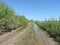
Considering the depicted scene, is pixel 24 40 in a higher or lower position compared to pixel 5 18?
lower

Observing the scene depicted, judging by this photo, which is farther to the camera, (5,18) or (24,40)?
(5,18)

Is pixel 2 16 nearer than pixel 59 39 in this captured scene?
No

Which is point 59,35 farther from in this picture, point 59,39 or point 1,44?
point 1,44

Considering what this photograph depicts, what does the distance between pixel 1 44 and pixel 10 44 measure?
807 millimetres

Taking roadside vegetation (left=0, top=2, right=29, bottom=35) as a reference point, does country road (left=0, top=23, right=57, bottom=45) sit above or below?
below

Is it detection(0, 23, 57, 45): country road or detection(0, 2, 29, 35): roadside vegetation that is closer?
detection(0, 23, 57, 45): country road

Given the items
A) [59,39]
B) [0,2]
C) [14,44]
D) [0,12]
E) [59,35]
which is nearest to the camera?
[14,44]

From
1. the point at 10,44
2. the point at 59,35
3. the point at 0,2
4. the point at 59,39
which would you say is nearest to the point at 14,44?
the point at 10,44

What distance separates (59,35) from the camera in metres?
17.6

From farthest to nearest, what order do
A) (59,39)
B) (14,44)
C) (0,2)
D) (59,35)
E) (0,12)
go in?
(0,2) < (0,12) < (59,35) < (59,39) < (14,44)

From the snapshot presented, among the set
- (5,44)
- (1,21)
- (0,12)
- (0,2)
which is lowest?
(5,44)

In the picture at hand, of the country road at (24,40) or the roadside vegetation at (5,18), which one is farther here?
the roadside vegetation at (5,18)

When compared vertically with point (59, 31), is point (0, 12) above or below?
above

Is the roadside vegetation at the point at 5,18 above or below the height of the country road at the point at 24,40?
above
